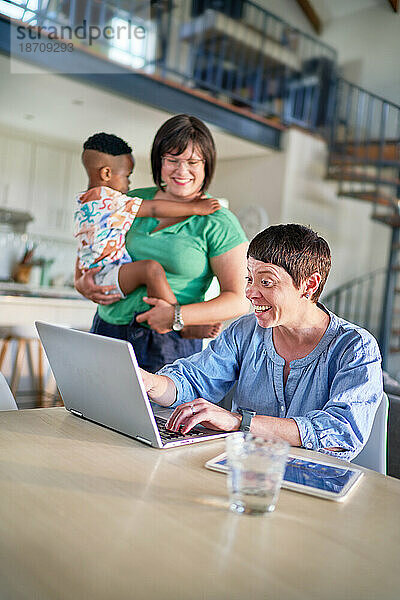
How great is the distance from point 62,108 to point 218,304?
3703 millimetres

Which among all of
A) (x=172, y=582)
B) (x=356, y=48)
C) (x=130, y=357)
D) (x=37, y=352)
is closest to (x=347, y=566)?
(x=172, y=582)

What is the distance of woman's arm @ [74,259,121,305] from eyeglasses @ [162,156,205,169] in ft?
1.41

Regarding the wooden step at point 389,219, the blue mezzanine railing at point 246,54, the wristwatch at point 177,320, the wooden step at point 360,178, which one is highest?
the blue mezzanine railing at point 246,54

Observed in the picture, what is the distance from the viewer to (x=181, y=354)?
1.89 m

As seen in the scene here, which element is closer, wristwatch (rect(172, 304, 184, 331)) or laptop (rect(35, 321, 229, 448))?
laptop (rect(35, 321, 229, 448))

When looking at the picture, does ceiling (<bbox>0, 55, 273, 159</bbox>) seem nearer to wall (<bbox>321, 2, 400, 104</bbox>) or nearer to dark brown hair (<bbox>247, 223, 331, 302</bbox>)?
dark brown hair (<bbox>247, 223, 331, 302</bbox>)

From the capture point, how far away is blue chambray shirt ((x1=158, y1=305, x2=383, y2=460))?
123cm

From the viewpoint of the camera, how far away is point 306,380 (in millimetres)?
1372

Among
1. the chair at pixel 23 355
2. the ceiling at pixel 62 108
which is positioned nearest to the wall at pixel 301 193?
the ceiling at pixel 62 108

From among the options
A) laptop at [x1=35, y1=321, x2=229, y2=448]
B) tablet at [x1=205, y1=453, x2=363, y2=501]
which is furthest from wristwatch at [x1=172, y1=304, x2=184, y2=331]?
tablet at [x1=205, y1=453, x2=363, y2=501]

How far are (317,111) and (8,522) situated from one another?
7.16 meters

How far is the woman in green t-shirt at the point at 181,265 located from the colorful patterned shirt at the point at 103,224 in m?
0.08

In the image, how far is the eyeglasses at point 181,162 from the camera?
1907mm

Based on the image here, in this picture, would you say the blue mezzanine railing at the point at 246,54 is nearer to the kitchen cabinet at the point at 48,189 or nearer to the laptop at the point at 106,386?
the kitchen cabinet at the point at 48,189
